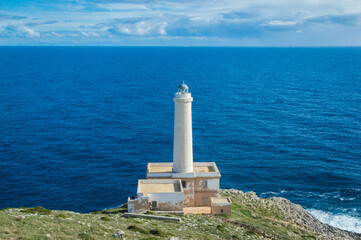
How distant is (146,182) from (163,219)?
6.77 m

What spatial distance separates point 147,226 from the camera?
32344mm

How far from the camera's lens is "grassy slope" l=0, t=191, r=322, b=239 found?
2678 centimetres

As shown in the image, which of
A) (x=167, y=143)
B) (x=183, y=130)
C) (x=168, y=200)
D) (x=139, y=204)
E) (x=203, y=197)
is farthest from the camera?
(x=167, y=143)

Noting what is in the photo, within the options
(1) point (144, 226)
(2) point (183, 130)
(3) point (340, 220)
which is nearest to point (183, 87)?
(2) point (183, 130)

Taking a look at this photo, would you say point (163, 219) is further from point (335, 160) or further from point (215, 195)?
point (335, 160)

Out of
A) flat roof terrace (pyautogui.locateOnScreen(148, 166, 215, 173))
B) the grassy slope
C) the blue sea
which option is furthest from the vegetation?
the blue sea

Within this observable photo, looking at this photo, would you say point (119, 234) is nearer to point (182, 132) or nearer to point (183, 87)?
point (182, 132)

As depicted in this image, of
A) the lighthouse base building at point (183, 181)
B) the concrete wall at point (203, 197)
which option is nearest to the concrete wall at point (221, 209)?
the lighthouse base building at point (183, 181)

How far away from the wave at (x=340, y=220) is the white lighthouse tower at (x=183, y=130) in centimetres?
2209

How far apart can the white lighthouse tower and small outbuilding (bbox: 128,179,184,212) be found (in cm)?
274

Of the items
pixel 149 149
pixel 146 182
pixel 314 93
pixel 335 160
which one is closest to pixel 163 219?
pixel 146 182

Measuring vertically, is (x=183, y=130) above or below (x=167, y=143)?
above

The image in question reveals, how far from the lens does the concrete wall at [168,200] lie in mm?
38656

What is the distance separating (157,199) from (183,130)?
8475 millimetres
